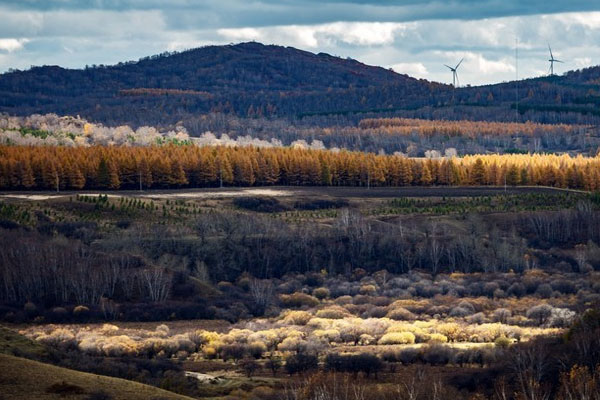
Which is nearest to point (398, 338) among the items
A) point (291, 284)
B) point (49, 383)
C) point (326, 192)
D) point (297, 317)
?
point (297, 317)

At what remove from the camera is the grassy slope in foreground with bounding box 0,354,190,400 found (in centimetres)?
6638

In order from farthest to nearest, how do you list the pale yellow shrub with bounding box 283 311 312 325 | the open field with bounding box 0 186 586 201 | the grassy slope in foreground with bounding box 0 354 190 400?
the open field with bounding box 0 186 586 201 < the pale yellow shrub with bounding box 283 311 312 325 < the grassy slope in foreground with bounding box 0 354 190 400

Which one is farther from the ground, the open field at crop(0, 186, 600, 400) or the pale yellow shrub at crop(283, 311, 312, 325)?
the open field at crop(0, 186, 600, 400)

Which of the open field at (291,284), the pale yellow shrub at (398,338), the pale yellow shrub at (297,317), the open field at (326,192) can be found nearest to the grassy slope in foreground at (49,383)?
the open field at (291,284)

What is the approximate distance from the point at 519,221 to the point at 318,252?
30209 millimetres

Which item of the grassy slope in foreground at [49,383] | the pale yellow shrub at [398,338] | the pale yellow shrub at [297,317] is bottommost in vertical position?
the pale yellow shrub at [297,317]

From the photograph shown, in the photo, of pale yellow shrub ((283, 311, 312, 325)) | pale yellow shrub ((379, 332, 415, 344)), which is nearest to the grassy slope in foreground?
pale yellow shrub ((379, 332, 415, 344))

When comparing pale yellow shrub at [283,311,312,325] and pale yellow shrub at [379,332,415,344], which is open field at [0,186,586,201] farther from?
pale yellow shrub at [379,332,415,344]

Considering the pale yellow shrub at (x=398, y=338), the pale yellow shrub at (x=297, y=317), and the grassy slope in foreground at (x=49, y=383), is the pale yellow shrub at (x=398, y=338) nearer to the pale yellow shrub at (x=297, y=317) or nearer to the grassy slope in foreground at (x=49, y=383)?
the pale yellow shrub at (x=297, y=317)

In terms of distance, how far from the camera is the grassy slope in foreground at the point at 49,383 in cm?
6638

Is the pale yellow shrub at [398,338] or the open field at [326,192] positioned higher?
the open field at [326,192]

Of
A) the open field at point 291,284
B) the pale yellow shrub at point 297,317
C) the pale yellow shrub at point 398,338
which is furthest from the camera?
the pale yellow shrub at point 297,317

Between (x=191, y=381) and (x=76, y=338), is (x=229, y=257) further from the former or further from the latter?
(x=191, y=381)

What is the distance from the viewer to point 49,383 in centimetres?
6800
